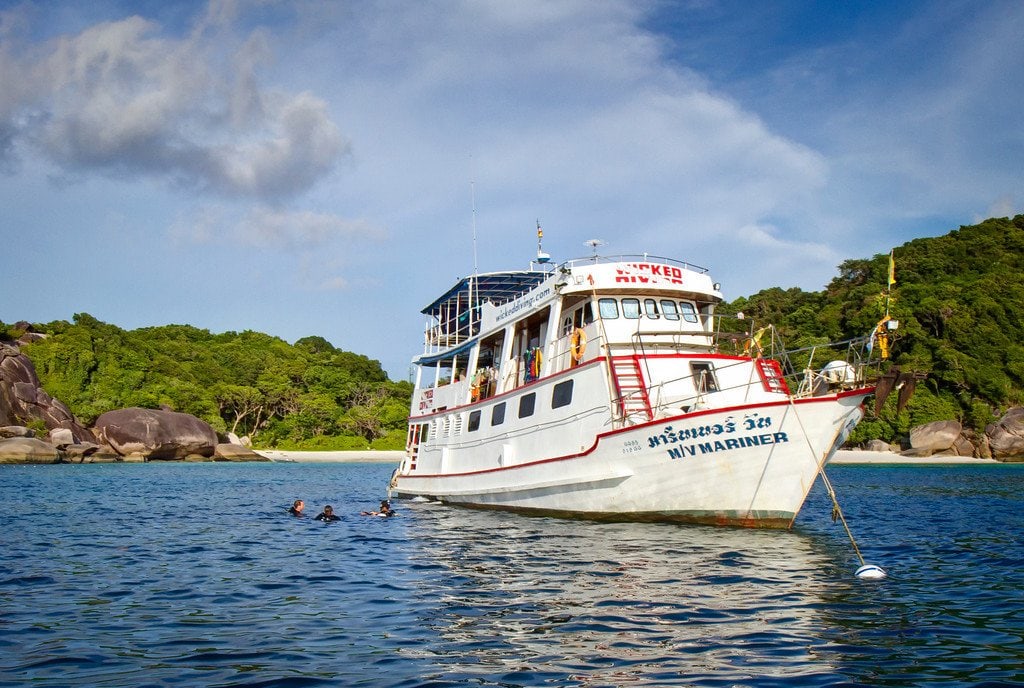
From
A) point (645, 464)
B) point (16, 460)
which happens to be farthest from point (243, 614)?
point (16, 460)

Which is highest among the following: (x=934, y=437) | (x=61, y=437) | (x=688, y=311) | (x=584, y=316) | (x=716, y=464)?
(x=688, y=311)

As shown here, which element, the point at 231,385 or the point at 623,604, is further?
the point at 231,385

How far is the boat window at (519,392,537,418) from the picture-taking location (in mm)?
22422

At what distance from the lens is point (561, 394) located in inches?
832

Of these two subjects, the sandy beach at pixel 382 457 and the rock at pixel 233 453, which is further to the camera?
the rock at pixel 233 453

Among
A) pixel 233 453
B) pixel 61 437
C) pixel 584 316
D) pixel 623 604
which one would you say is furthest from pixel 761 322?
pixel 623 604

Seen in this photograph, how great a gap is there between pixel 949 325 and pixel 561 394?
Answer: 69606mm

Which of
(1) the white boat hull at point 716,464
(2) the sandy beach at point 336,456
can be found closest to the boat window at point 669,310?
(1) the white boat hull at point 716,464

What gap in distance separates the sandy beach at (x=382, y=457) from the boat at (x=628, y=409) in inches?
2095

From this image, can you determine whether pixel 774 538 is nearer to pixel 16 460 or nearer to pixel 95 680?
pixel 95 680

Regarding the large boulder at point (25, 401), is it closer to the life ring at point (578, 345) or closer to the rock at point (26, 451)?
the rock at point (26, 451)

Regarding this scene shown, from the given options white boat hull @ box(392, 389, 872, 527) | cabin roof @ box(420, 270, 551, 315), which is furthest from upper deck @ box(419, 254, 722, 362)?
white boat hull @ box(392, 389, 872, 527)

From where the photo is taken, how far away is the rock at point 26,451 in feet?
194

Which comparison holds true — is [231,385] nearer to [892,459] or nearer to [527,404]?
[892,459]
